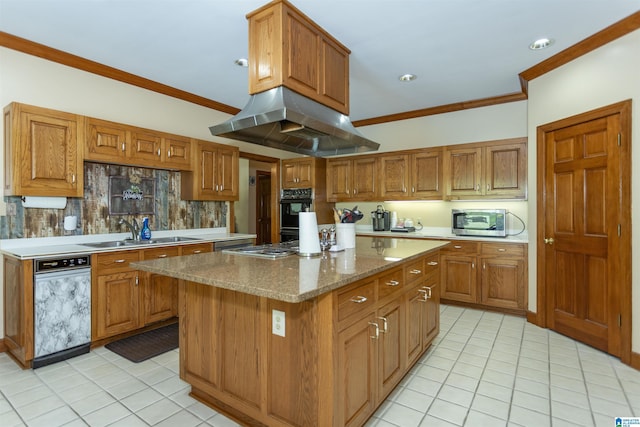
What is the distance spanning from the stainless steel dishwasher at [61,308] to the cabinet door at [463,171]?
164 inches

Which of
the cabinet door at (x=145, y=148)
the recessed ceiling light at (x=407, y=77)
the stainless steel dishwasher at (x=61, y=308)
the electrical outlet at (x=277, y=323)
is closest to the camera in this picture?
the electrical outlet at (x=277, y=323)

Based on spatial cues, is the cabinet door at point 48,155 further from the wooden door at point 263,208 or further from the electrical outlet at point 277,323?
the wooden door at point 263,208

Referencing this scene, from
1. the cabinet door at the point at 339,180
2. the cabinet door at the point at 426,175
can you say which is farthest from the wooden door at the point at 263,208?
the cabinet door at the point at 426,175

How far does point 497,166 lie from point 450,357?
2.51m

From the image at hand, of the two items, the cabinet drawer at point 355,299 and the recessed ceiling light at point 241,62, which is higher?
the recessed ceiling light at point 241,62

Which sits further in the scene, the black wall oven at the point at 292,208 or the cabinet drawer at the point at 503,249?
the black wall oven at the point at 292,208

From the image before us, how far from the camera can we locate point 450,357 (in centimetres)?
279

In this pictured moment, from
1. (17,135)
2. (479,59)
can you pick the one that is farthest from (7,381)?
(479,59)

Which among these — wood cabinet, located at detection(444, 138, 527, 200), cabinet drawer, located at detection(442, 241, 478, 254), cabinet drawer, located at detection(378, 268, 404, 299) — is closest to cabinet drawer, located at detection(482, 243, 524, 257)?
cabinet drawer, located at detection(442, 241, 478, 254)

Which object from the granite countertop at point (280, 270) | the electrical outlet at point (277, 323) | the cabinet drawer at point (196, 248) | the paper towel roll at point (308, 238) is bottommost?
the electrical outlet at point (277, 323)

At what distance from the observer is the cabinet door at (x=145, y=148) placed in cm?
341

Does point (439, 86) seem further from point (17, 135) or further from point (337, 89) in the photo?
point (17, 135)

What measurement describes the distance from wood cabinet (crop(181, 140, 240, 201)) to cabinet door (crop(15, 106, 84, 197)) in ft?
3.86

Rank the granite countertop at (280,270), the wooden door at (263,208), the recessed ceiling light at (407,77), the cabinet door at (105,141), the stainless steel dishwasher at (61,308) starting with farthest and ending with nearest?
the wooden door at (263,208) → the recessed ceiling light at (407,77) → the cabinet door at (105,141) → the stainless steel dishwasher at (61,308) → the granite countertop at (280,270)
